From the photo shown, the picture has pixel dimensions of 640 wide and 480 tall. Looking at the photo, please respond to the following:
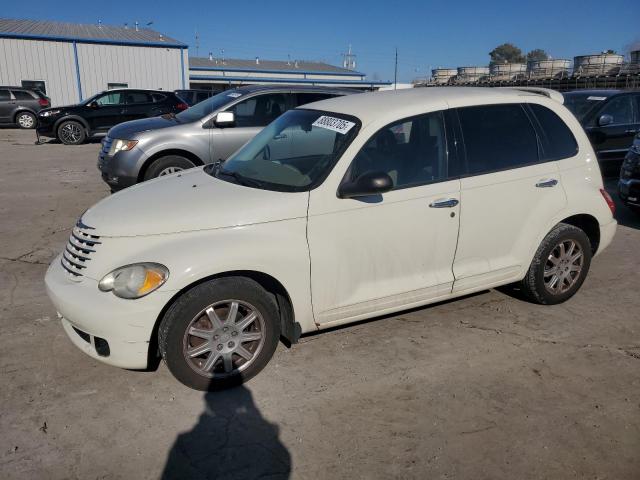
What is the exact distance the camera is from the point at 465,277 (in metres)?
3.94

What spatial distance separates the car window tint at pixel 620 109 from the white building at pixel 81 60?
27.3 m

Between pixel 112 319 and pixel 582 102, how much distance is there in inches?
374

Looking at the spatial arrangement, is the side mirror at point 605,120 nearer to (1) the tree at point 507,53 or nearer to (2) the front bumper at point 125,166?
(2) the front bumper at point 125,166

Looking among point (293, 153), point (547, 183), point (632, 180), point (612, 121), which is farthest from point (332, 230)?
point (612, 121)

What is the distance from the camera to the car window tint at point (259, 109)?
7.79 m

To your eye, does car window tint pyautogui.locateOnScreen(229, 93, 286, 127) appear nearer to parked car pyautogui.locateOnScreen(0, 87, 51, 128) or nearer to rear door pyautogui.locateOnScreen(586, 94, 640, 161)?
rear door pyautogui.locateOnScreen(586, 94, 640, 161)

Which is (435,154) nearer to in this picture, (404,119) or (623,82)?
(404,119)

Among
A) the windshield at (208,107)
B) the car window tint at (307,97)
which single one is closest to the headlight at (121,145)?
the windshield at (208,107)

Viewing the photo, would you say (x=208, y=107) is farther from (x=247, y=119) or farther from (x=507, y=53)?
(x=507, y=53)

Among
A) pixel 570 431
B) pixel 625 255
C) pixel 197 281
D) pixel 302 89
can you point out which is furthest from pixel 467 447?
pixel 302 89

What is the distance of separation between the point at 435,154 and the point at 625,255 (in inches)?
138

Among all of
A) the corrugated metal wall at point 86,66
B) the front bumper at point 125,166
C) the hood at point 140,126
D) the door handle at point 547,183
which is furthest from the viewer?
the corrugated metal wall at point 86,66

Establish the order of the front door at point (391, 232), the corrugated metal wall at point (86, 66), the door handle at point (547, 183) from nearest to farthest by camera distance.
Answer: the front door at point (391, 232)
the door handle at point (547, 183)
the corrugated metal wall at point (86, 66)

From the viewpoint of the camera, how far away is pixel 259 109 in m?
7.85
